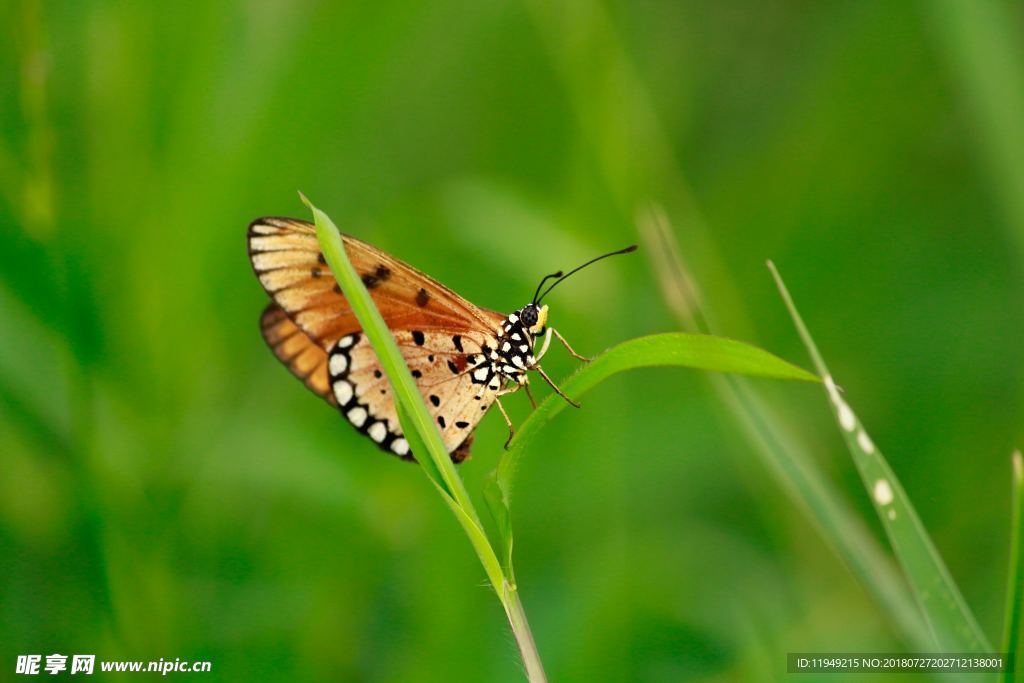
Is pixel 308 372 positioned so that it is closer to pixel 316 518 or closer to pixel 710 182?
pixel 316 518

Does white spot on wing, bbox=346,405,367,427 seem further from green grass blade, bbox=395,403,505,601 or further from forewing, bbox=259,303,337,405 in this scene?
green grass blade, bbox=395,403,505,601

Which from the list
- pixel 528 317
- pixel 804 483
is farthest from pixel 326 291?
pixel 804 483

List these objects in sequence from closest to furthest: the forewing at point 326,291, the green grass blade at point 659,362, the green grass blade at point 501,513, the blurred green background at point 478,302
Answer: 1. the green grass blade at point 659,362
2. the green grass blade at point 501,513
3. the forewing at point 326,291
4. the blurred green background at point 478,302

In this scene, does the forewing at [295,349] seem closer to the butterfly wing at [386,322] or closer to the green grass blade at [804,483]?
the butterfly wing at [386,322]

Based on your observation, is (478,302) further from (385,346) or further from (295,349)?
(385,346)

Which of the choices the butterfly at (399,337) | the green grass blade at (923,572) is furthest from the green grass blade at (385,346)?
the butterfly at (399,337)

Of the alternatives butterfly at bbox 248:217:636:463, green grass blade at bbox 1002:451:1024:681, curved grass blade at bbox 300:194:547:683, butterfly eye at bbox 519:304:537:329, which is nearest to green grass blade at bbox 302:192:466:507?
curved grass blade at bbox 300:194:547:683
